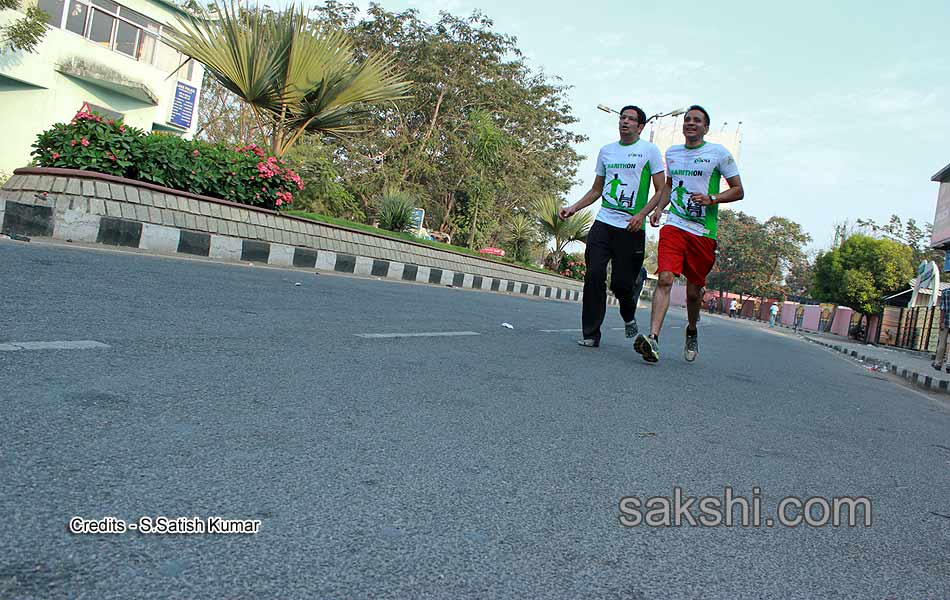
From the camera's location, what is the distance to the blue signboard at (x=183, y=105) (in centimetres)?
2598

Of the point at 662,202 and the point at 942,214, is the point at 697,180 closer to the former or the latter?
the point at 662,202

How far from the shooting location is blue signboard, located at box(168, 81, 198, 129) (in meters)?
26.0

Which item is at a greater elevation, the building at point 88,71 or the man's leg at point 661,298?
the building at point 88,71

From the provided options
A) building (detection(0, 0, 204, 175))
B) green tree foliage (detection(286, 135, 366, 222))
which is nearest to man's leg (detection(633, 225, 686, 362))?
green tree foliage (detection(286, 135, 366, 222))

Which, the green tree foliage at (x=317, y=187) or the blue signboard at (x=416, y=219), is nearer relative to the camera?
the green tree foliage at (x=317, y=187)

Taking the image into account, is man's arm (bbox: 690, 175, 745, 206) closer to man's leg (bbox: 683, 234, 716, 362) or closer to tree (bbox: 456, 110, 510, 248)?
man's leg (bbox: 683, 234, 716, 362)

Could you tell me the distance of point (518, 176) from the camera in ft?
117

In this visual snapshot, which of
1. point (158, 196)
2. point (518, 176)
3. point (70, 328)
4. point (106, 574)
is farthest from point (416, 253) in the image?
point (518, 176)

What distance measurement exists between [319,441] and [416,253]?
13.4 metres

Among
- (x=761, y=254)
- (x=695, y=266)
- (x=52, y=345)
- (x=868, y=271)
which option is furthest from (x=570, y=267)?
(x=761, y=254)

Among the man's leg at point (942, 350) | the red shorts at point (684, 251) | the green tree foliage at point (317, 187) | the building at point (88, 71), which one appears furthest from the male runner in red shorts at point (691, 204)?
the building at point (88, 71)

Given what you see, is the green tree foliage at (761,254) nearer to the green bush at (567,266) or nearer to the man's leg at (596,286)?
the green bush at (567,266)

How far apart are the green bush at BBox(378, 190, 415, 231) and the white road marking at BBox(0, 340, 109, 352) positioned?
13879mm

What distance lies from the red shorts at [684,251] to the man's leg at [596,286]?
21.3 inches
